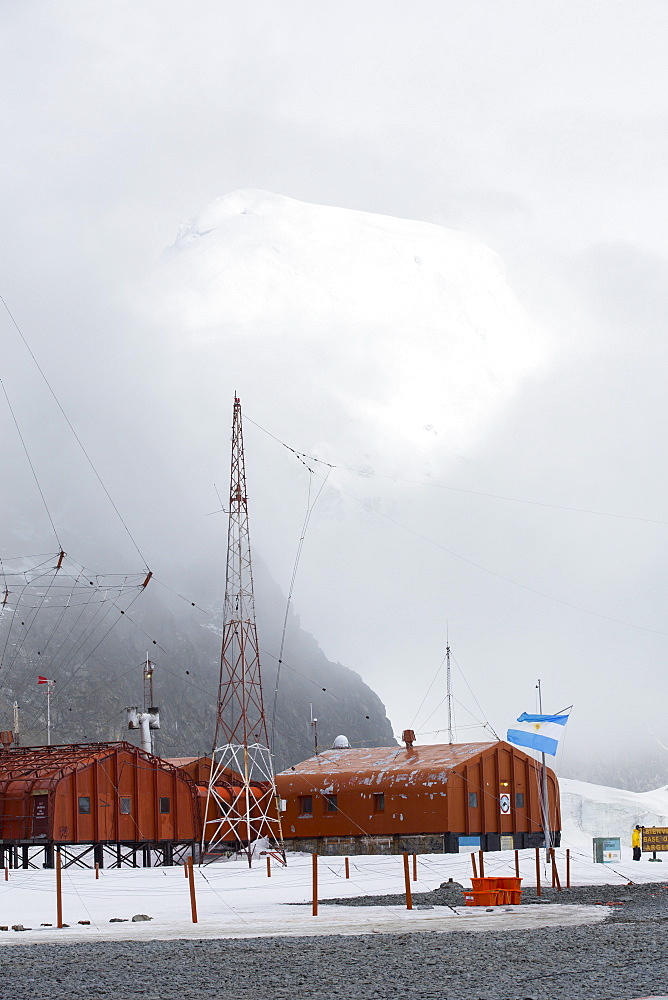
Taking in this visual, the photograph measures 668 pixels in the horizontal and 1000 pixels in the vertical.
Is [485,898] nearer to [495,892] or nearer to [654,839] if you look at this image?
[495,892]

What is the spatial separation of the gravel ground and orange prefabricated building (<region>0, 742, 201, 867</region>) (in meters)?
30.7

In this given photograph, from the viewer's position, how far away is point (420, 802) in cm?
5644

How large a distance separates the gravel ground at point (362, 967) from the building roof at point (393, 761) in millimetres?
36869

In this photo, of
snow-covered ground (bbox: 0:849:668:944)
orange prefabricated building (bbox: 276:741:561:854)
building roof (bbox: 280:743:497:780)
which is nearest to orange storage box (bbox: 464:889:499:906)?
snow-covered ground (bbox: 0:849:668:944)

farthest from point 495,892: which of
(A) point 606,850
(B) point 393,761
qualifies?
(B) point 393,761

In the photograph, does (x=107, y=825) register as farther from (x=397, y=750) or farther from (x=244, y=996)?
(x=244, y=996)

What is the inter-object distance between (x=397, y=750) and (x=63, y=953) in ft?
155

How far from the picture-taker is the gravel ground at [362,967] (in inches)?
558

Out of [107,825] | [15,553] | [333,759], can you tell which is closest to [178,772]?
[107,825]

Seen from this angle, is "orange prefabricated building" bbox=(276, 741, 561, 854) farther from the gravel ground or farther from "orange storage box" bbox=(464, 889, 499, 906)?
the gravel ground

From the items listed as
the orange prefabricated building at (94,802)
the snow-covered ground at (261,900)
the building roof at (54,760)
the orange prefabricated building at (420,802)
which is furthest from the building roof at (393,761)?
the building roof at (54,760)

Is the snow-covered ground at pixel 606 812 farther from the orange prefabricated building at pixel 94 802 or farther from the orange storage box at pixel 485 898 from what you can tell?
the orange storage box at pixel 485 898

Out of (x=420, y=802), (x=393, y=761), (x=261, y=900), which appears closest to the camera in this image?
(x=261, y=900)

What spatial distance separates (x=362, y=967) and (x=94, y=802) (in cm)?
3638
